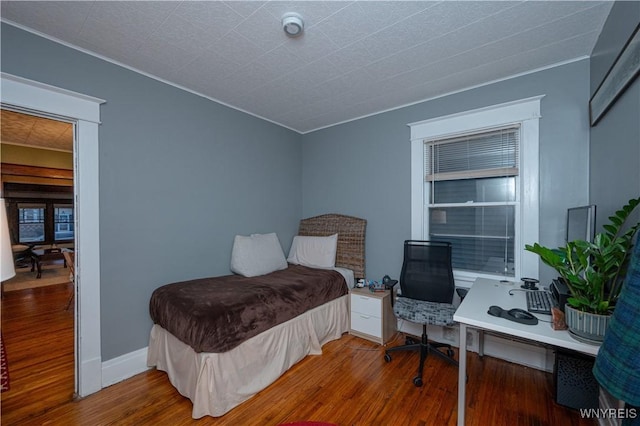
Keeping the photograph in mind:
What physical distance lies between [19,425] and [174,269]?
4.23 ft

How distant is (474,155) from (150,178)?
10.4ft

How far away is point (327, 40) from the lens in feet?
6.35

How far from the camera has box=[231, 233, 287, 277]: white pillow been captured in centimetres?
290

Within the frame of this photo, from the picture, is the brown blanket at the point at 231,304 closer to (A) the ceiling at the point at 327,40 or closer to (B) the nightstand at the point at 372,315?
(B) the nightstand at the point at 372,315

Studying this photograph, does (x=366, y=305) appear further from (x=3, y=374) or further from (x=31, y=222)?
(x=31, y=222)

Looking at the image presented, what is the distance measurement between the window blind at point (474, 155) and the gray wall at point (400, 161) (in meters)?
0.22

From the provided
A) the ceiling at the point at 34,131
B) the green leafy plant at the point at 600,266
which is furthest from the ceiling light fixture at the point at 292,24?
the ceiling at the point at 34,131

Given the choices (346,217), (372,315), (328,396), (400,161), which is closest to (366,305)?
(372,315)

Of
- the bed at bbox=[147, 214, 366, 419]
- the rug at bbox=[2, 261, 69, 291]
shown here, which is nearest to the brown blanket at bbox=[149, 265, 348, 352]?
the bed at bbox=[147, 214, 366, 419]

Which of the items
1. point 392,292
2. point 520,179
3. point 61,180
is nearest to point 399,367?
point 392,292

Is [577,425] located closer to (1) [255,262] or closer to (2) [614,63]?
(2) [614,63]

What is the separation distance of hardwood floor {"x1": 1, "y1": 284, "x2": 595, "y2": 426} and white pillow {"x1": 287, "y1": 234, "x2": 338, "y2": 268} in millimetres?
1028

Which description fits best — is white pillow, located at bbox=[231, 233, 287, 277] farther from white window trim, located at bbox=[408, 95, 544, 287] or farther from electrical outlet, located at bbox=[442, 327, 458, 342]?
white window trim, located at bbox=[408, 95, 544, 287]

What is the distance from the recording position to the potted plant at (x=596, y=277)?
117 centimetres
